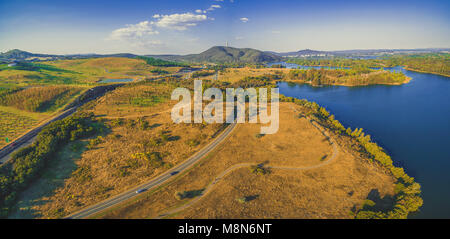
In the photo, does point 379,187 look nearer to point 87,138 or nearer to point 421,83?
point 87,138

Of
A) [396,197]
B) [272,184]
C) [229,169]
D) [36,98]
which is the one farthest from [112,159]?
[396,197]

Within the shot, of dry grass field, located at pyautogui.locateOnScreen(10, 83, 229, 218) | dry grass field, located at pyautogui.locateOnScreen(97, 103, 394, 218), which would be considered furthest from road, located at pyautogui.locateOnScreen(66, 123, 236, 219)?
dry grass field, located at pyautogui.locateOnScreen(97, 103, 394, 218)

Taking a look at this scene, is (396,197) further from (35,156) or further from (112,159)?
(35,156)

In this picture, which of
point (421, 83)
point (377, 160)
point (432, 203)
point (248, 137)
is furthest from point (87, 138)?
point (421, 83)

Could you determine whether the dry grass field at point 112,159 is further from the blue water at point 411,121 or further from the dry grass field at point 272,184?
the blue water at point 411,121

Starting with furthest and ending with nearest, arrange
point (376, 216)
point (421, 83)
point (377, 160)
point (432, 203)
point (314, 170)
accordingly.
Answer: point (421, 83), point (377, 160), point (314, 170), point (432, 203), point (376, 216)

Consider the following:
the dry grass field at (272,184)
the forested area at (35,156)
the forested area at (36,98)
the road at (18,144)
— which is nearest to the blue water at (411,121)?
the dry grass field at (272,184)
